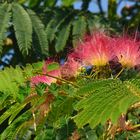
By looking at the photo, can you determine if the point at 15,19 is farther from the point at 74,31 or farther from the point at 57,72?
the point at 57,72

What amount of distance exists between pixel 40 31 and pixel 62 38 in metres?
0.28

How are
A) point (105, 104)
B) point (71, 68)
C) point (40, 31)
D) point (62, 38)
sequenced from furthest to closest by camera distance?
point (62, 38)
point (40, 31)
point (71, 68)
point (105, 104)

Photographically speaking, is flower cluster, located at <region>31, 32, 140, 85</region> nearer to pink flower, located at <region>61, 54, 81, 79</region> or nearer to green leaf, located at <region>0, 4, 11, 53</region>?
pink flower, located at <region>61, 54, 81, 79</region>

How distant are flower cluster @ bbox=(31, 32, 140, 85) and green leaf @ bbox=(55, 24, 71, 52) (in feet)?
3.90

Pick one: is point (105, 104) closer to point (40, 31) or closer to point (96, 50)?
point (96, 50)

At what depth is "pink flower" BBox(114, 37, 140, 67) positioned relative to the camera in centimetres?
253

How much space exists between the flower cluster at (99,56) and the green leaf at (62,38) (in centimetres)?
119

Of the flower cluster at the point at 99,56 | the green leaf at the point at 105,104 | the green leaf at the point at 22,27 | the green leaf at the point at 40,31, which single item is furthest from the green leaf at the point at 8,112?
the green leaf at the point at 40,31

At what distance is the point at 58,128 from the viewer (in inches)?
92.3

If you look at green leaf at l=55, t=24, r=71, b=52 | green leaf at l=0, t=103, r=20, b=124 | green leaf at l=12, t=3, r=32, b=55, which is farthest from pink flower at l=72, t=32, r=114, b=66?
green leaf at l=55, t=24, r=71, b=52

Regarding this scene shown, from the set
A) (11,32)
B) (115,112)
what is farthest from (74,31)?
(115,112)

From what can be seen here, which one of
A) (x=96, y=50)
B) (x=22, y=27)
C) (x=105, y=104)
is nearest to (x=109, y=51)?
(x=96, y=50)

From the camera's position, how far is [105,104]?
172 centimetres

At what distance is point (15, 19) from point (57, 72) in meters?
1.16
